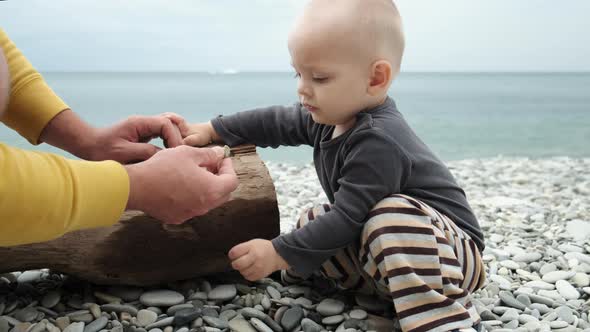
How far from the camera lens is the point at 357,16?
166cm

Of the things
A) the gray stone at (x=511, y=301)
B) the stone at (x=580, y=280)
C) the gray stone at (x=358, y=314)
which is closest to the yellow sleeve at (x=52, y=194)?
the gray stone at (x=358, y=314)

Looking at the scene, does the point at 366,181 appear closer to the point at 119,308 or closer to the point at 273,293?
the point at 273,293

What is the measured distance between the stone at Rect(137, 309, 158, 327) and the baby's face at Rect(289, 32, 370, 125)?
0.80 metres

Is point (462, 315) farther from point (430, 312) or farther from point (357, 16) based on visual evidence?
point (357, 16)

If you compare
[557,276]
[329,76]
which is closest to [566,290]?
[557,276]

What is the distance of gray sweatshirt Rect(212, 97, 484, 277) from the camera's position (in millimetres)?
1688

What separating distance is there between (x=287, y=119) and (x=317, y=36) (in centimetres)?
52

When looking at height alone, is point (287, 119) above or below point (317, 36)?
below

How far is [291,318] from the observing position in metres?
1.84

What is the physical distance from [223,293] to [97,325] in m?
0.42

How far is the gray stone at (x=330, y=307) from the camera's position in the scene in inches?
75.8

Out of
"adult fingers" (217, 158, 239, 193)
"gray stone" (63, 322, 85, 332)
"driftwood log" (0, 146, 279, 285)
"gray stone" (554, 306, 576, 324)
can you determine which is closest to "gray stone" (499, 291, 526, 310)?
"gray stone" (554, 306, 576, 324)

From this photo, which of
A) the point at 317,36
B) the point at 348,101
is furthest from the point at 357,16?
the point at 348,101

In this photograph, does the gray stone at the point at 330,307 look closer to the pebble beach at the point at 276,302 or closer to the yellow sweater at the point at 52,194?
the pebble beach at the point at 276,302
